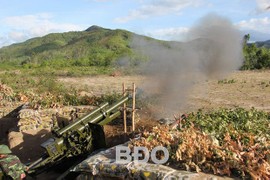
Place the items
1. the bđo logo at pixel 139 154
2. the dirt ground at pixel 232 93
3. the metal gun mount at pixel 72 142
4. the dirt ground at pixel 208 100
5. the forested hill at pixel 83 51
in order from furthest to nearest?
the forested hill at pixel 83 51
the dirt ground at pixel 232 93
the dirt ground at pixel 208 100
the metal gun mount at pixel 72 142
the bđo logo at pixel 139 154

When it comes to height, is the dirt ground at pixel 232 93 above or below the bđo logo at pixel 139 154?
below

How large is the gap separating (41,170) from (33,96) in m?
7.50

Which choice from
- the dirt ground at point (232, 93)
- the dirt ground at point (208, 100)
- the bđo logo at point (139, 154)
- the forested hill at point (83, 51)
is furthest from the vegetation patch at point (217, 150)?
the forested hill at point (83, 51)

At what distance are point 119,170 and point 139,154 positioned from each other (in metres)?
0.44

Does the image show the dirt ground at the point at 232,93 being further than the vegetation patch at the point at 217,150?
Yes

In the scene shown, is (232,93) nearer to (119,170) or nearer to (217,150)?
(217,150)

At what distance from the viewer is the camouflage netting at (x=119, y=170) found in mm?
5176

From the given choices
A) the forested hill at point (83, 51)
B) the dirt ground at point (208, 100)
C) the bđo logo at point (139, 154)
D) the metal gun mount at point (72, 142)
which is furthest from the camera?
the forested hill at point (83, 51)

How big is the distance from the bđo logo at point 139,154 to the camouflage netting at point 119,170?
0.40 ft

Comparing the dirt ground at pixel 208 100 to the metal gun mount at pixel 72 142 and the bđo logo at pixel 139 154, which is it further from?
the metal gun mount at pixel 72 142

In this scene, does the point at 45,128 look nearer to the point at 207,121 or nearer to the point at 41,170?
the point at 41,170

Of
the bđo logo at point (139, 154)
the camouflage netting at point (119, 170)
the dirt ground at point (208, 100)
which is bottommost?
the dirt ground at point (208, 100)

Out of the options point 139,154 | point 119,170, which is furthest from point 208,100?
point 119,170

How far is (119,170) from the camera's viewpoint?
5.61m
